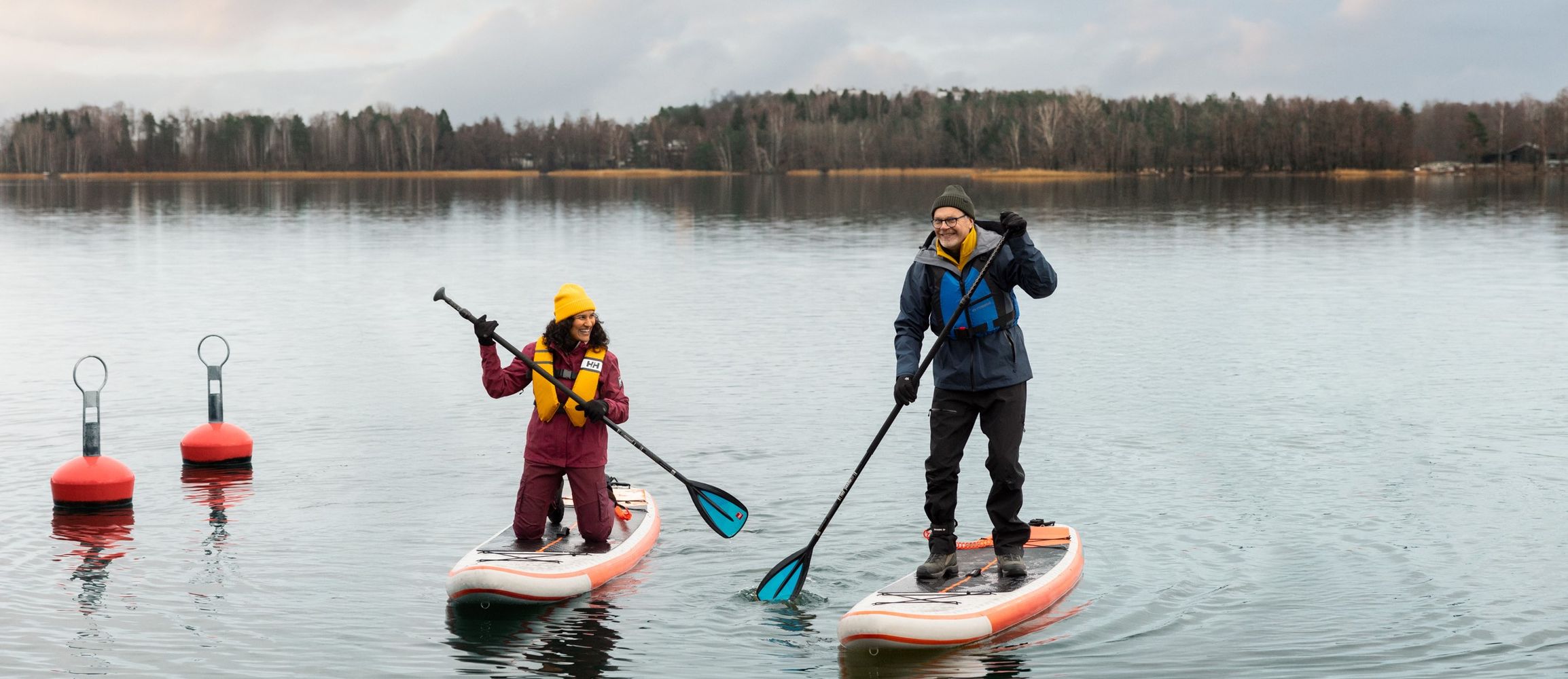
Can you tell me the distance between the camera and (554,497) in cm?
890

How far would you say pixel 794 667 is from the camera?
7.42 meters

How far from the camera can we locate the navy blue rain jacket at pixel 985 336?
7672mm

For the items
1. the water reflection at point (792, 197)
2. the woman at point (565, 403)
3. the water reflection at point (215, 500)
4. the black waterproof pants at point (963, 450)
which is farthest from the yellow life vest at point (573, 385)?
the water reflection at point (792, 197)

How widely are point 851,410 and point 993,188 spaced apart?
87327 mm

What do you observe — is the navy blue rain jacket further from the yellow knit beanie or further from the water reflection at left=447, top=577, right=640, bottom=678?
the water reflection at left=447, top=577, right=640, bottom=678

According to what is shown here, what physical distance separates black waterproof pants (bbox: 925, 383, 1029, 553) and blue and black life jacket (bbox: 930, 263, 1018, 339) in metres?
0.33

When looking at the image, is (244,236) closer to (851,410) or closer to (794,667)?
A: (851,410)

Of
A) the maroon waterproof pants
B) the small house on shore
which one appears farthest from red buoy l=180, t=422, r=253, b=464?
the small house on shore

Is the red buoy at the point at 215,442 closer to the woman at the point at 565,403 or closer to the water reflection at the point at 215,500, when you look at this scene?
the water reflection at the point at 215,500

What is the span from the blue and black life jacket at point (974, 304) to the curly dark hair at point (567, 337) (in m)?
2.03

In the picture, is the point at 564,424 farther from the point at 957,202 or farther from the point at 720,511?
the point at 957,202

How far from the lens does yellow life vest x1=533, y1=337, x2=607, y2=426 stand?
8.55 m

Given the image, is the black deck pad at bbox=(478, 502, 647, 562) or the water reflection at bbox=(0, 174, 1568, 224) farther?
the water reflection at bbox=(0, 174, 1568, 224)

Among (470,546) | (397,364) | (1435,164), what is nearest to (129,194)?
(397,364)
